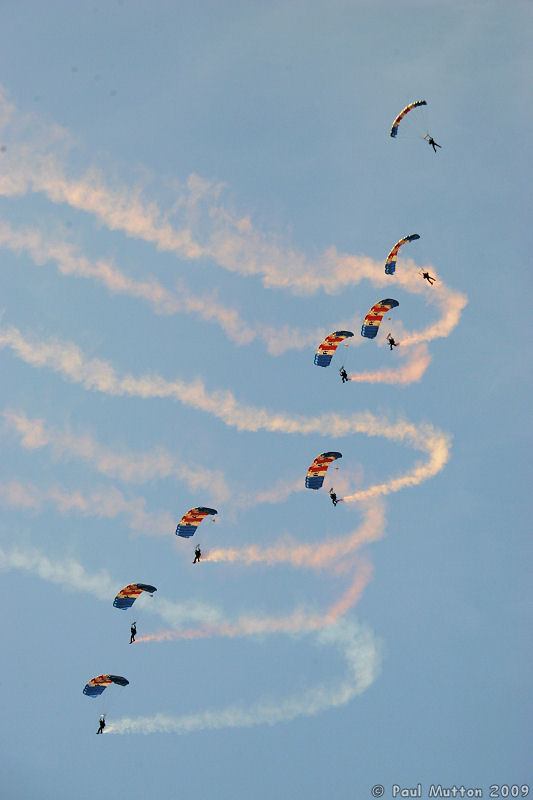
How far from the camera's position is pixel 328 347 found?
37812mm

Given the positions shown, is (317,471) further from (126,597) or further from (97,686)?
(97,686)

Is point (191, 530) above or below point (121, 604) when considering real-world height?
above

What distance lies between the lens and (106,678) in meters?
36.1

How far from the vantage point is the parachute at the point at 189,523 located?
1394 inches

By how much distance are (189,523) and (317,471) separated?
5787 millimetres

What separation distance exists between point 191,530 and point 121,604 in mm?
4281

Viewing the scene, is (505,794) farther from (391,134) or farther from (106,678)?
(391,134)

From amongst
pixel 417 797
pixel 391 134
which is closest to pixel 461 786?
pixel 417 797

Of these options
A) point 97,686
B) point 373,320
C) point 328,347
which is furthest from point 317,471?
point 97,686

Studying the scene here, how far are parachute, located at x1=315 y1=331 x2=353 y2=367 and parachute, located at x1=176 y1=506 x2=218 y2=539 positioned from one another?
8.19m

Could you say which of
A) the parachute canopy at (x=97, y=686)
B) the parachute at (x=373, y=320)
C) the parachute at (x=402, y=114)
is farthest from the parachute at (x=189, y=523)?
the parachute at (x=402, y=114)

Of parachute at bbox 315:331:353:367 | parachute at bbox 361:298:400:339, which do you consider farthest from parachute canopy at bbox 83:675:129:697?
parachute at bbox 361:298:400:339

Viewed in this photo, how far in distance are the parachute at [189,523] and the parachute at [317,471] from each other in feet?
15.2

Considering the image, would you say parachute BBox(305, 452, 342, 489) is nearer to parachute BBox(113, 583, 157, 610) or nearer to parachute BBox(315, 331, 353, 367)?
parachute BBox(315, 331, 353, 367)
